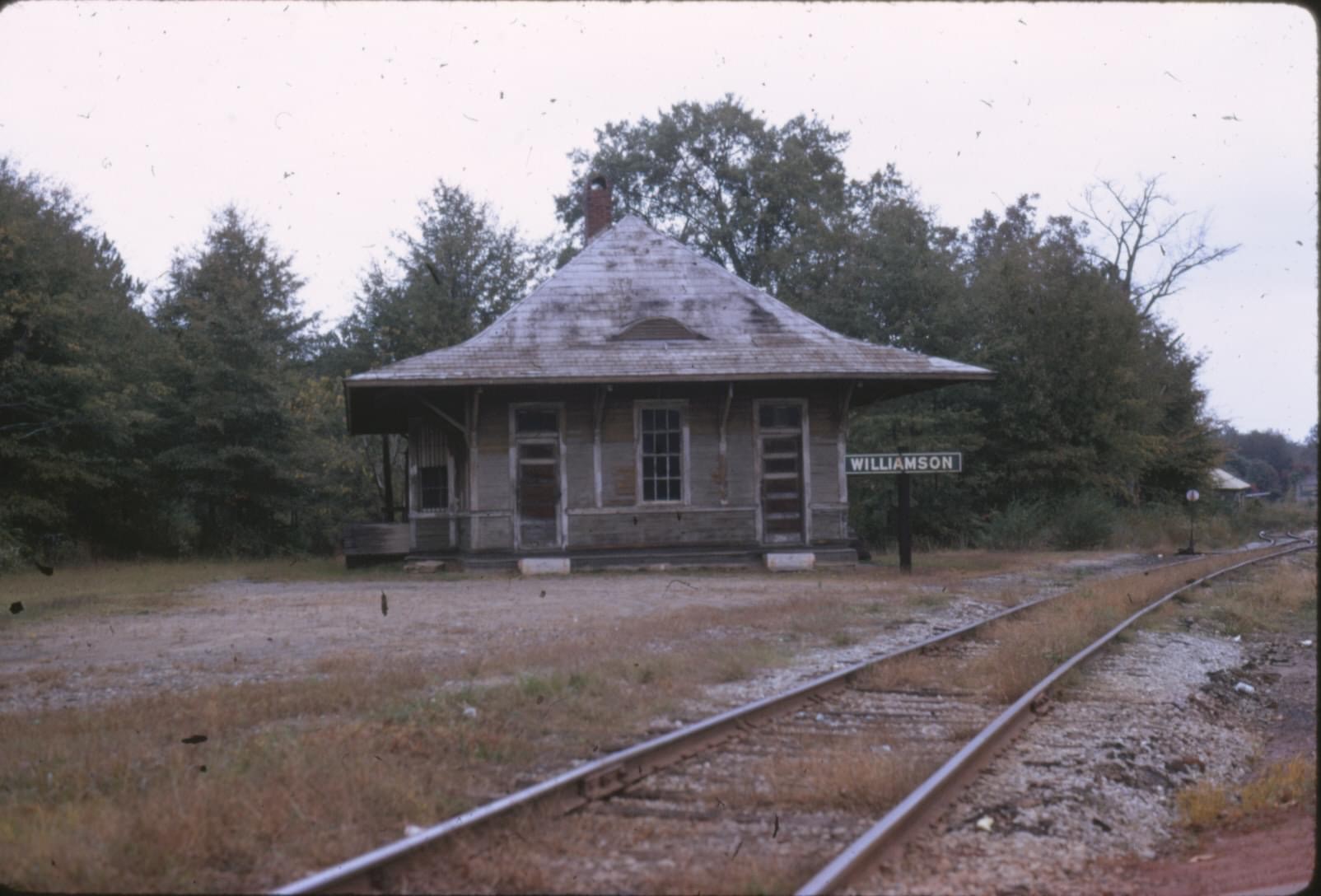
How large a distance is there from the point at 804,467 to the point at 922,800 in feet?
51.3

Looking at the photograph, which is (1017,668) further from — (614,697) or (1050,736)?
(614,697)

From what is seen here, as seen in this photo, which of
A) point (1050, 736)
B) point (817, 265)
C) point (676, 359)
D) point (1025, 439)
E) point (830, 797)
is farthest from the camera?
point (817, 265)

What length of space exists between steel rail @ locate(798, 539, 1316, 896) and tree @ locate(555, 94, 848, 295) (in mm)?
38656

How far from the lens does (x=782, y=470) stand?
20.7m

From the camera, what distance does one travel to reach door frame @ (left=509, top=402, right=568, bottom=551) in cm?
2005

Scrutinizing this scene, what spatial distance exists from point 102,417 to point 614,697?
21.8 m

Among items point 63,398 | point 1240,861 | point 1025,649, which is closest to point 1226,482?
point 1025,649

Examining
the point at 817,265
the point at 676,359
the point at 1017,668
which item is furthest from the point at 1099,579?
the point at 817,265

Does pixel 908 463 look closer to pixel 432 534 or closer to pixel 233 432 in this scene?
pixel 432 534

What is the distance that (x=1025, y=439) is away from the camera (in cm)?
3503

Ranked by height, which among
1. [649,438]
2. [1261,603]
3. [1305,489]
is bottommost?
[1261,603]

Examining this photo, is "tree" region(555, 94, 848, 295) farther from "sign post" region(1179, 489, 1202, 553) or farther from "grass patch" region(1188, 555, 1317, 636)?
"grass patch" region(1188, 555, 1317, 636)

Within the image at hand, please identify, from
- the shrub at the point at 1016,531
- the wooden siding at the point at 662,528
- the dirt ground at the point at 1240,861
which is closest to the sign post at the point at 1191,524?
the shrub at the point at 1016,531

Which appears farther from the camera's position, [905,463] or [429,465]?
[429,465]
